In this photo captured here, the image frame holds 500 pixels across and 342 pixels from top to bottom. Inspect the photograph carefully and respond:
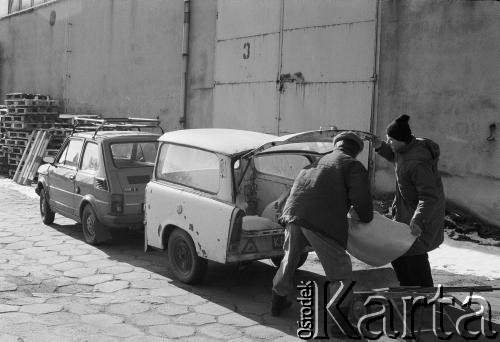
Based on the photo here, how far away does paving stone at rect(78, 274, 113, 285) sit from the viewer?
22.2ft

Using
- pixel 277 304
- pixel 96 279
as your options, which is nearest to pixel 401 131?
pixel 277 304

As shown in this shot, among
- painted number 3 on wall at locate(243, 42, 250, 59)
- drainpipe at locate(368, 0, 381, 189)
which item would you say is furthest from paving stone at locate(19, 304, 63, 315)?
painted number 3 on wall at locate(243, 42, 250, 59)

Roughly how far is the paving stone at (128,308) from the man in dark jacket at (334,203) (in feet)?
5.95

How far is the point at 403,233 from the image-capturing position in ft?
17.3

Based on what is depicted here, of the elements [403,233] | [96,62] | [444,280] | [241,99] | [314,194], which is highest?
[96,62]

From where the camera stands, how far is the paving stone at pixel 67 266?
289 inches

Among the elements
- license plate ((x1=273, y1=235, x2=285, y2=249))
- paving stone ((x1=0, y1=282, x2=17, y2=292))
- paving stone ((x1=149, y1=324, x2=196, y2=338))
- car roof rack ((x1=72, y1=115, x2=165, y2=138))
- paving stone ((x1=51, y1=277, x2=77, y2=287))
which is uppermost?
car roof rack ((x1=72, y1=115, x2=165, y2=138))

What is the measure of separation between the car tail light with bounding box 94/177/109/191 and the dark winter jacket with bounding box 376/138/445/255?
435 cm

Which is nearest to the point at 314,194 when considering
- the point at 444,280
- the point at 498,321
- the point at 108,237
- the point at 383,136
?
the point at 498,321

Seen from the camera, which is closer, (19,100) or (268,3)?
(268,3)

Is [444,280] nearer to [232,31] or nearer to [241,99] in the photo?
[241,99]

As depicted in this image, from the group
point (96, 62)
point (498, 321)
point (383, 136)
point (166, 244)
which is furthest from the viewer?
point (96, 62)

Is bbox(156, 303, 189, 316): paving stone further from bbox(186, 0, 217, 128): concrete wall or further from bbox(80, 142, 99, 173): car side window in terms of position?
bbox(186, 0, 217, 128): concrete wall

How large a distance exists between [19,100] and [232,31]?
7.47m
